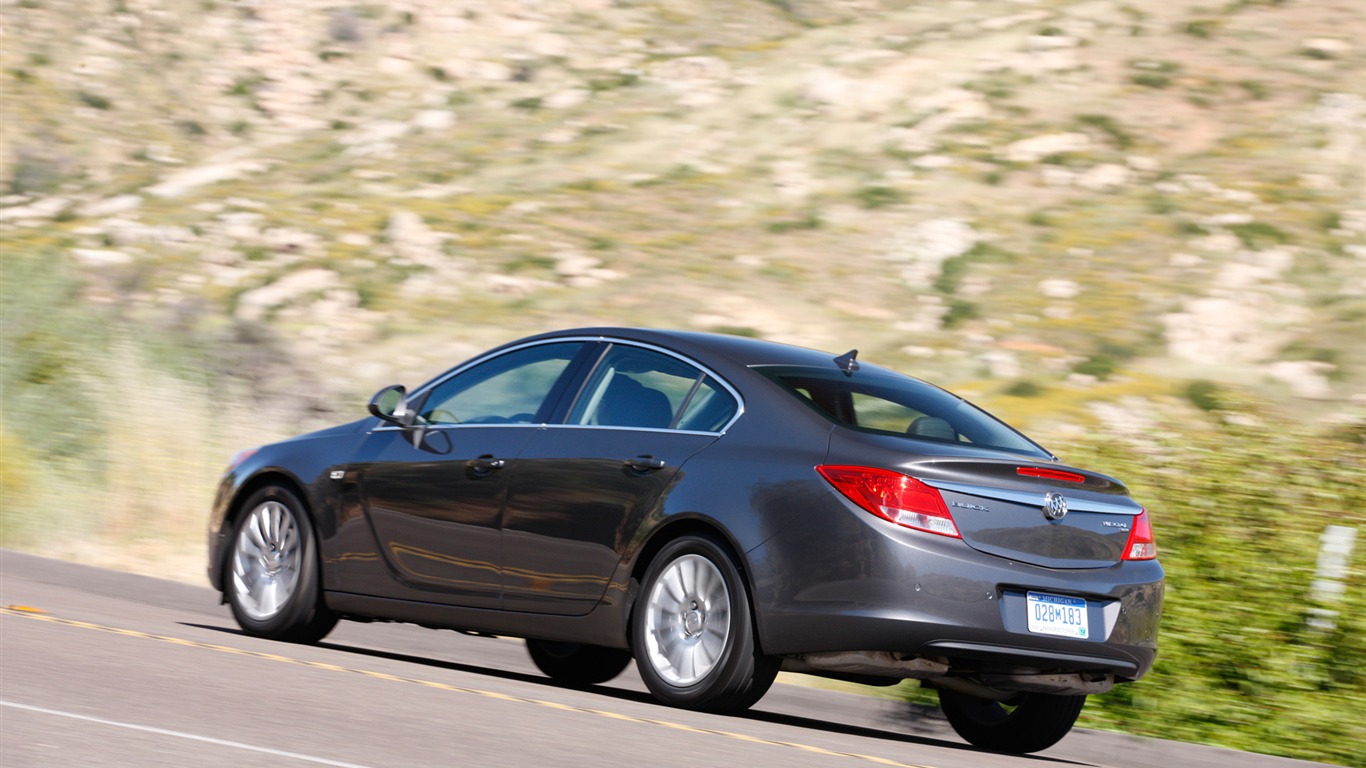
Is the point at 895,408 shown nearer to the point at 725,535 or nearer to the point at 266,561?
the point at 725,535

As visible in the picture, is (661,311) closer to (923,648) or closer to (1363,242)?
(1363,242)

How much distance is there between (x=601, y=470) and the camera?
7941mm

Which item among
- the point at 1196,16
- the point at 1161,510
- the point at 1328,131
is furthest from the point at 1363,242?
the point at 1161,510

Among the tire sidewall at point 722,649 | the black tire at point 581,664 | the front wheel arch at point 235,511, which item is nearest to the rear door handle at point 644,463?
the tire sidewall at point 722,649

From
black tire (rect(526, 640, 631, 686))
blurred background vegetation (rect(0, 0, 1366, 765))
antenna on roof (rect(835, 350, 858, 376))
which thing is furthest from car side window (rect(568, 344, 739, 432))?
blurred background vegetation (rect(0, 0, 1366, 765))

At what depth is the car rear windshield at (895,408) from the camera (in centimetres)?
773

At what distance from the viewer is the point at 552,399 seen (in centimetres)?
845

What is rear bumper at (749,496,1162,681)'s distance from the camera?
691 centimetres

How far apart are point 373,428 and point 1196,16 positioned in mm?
23102

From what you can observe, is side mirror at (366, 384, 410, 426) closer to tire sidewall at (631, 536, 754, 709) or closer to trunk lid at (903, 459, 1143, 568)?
tire sidewall at (631, 536, 754, 709)

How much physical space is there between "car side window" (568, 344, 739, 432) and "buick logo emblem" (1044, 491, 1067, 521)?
4.46 feet

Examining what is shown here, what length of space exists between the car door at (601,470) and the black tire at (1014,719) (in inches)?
66.0

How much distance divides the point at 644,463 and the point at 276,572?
251cm

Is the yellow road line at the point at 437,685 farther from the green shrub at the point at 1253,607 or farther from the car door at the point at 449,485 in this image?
the green shrub at the point at 1253,607
